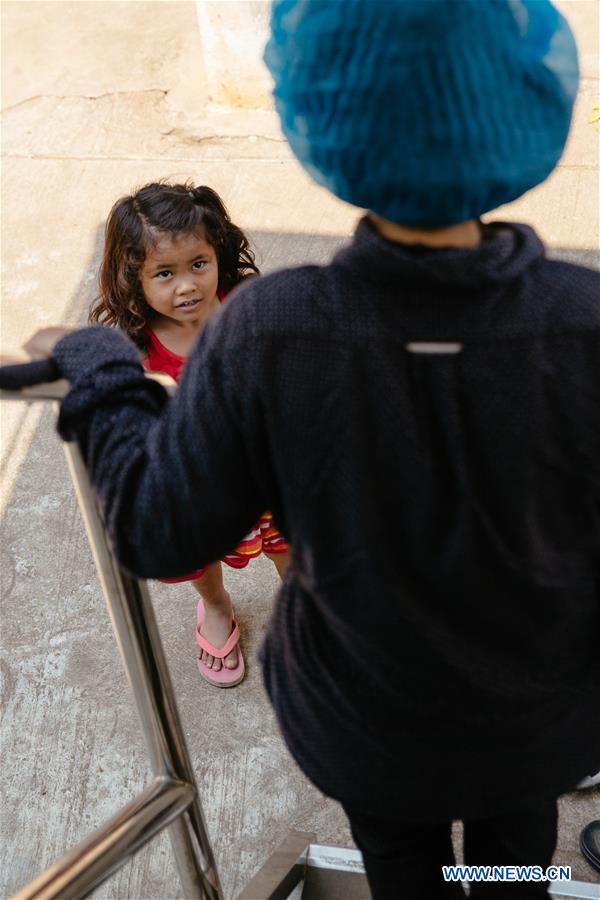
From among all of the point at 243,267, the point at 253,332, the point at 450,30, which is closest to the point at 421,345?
the point at 253,332

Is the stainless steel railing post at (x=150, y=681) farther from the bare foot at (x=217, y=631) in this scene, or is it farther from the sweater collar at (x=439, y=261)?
the bare foot at (x=217, y=631)

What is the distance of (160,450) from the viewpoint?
1080mm

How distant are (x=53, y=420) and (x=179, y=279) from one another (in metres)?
1.11

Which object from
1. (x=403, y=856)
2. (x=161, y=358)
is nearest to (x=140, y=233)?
(x=161, y=358)

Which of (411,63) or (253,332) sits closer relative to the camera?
(411,63)

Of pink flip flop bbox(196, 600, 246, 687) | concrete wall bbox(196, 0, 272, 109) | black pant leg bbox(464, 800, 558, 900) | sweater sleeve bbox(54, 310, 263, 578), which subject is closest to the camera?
sweater sleeve bbox(54, 310, 263, 578)

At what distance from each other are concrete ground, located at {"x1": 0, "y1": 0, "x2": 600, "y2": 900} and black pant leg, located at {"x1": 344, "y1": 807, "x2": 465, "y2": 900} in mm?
704

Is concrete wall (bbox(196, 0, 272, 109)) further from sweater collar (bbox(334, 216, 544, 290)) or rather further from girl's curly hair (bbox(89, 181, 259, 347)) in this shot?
sweater collar (bbox(334, 216, 544, 290))

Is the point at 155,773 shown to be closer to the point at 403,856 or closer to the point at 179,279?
the point at 403,856

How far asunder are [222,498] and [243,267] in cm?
146

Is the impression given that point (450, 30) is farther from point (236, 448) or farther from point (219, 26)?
point (219, 26)

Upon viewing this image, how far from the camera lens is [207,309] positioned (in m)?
2.25

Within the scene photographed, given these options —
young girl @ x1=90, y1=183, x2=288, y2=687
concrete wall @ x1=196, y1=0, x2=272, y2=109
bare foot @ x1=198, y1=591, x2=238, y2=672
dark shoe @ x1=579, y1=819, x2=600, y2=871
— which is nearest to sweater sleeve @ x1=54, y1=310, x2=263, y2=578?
young girl @ x1=90, y1=183, x2=288, y2=687

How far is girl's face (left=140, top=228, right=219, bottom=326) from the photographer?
2.22 m
